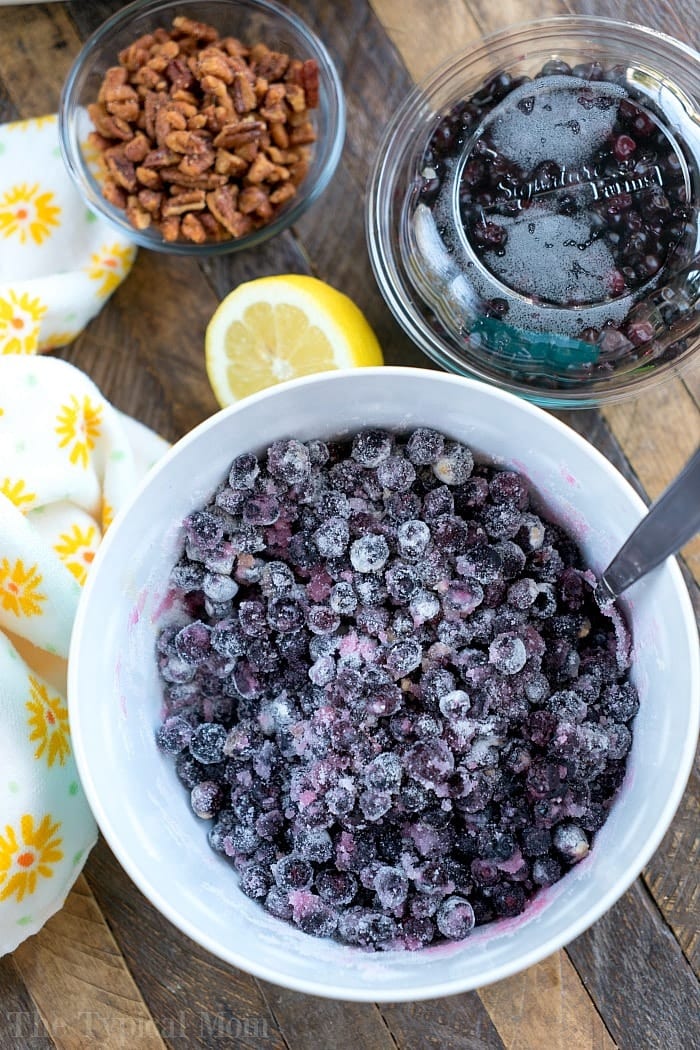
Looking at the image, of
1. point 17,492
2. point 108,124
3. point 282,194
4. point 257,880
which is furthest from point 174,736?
point 108,124

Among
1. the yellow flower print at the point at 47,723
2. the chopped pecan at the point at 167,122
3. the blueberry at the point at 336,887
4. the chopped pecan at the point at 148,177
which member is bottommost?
the yellow flower print at the point at 47,723

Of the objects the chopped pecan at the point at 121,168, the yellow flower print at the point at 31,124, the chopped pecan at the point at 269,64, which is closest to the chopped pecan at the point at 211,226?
the chopped pecan at the point at 121,168

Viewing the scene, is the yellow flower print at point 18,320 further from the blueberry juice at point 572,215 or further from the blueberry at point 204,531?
the blueberry juice at point 572,215

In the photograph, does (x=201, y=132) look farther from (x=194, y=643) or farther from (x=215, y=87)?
(x=194, y=643)

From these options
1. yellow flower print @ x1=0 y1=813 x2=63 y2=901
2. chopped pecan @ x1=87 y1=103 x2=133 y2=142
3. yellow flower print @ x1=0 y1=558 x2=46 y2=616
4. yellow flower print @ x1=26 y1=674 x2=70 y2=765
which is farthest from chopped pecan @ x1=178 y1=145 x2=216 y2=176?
yellow flower print @ x1=0 y1=813 x2=63 y2=901

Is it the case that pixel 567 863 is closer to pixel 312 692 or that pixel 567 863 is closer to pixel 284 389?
pixel 312 692

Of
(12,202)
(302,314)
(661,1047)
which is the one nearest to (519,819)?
(661,1047)
